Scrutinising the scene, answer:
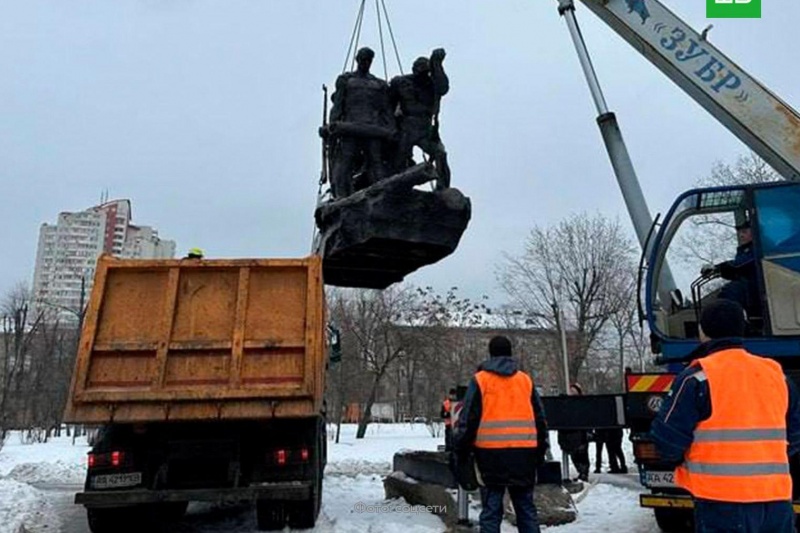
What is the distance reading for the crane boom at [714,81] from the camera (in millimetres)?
7219

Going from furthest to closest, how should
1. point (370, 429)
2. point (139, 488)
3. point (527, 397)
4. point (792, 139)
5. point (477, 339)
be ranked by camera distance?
1. point (370, 429)
2. point (477, 339)
3. point (792, 139)
4. point (139, 488)
5. point (527, 397)

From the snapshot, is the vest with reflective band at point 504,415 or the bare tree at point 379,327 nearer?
the vest with reflective band at point 504,415

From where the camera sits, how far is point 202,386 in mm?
6371

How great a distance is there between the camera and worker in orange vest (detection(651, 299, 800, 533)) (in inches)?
117

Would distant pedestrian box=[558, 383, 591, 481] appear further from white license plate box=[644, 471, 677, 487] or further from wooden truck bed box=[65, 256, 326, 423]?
wooden truck bed box=[65, 256, 326, 423]

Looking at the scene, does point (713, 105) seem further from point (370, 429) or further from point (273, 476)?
point (370, 429)

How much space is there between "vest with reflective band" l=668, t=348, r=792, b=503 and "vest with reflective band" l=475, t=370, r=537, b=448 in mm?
1708

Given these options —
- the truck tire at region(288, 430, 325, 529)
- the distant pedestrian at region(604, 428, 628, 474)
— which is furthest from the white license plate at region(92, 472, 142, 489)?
the distant pedestrian at region(604, 428, 628, 474)

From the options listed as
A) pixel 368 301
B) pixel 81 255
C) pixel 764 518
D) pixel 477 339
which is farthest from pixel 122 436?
pixel 81 255

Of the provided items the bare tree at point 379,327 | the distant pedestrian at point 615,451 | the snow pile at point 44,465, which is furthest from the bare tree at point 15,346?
the distant pedestrian at point 615,451

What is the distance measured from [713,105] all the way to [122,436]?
6.90 m

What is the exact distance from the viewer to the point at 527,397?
15.9 ft

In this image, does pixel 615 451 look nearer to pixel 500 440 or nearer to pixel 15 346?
pixel 500 440

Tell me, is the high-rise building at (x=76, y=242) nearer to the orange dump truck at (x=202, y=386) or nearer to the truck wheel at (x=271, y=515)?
the orange dump truck at (x=202, y=386)
